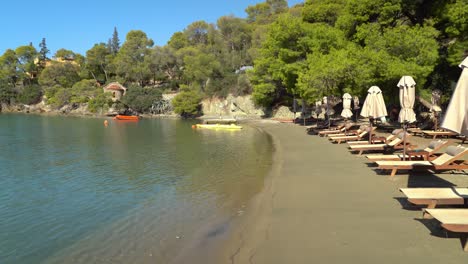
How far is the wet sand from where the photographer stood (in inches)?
217

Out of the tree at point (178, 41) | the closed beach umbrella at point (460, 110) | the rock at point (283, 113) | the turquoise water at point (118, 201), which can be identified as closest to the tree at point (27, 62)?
the tree at point (178, 41)

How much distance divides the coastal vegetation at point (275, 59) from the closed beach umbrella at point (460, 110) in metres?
15.0

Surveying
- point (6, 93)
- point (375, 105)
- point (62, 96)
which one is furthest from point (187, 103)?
point (6, 93)

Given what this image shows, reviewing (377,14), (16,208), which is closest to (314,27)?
(377,14)

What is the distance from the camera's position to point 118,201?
10.5 m

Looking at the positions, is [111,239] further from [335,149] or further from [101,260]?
[335,149]

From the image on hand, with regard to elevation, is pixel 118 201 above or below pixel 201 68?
below

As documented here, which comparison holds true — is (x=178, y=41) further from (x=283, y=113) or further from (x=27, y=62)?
(x=283, y=113)

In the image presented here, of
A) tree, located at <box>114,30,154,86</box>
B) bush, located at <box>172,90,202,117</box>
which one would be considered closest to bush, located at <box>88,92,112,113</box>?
tree, located at <box>114,30,154,86</box>

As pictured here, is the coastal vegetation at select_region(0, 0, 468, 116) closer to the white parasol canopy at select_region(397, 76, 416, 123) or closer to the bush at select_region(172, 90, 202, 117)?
the bush at select_region(172, 90, 202, 117)

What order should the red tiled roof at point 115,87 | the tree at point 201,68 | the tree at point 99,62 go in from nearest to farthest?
the tree at point 201,68 → the red tiled roof at point 115,87 → the tree at point 99,62

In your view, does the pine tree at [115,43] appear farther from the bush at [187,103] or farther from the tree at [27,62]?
the bush at [187,103]

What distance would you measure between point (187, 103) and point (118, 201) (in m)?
49.5

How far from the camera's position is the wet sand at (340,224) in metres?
5.51
